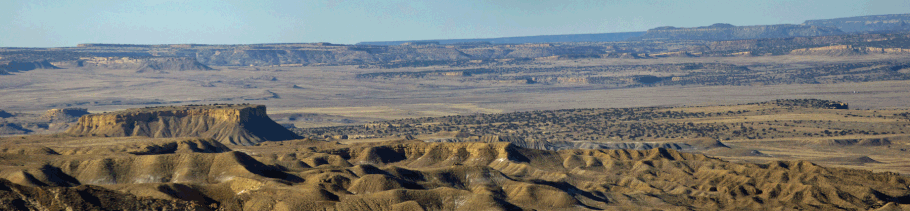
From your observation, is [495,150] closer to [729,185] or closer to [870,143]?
[729,185]

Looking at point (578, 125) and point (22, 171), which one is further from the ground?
point (22, 171)

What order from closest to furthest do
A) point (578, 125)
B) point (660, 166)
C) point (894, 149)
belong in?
point (660, 166), point (894, 149), point (578, 125)

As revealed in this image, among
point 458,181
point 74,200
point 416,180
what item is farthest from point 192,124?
point 74,200

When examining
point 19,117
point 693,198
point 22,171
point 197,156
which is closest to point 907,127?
point 693,198

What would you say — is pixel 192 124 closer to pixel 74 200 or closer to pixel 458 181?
pixel 458 181

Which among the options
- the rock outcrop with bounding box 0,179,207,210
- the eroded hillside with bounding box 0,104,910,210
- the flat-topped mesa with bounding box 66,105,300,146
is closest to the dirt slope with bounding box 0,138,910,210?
the eroded hillside with bounding box 0,104,910,210

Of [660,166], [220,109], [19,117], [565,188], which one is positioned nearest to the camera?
[565,188]

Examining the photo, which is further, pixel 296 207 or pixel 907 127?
pixel 907 127

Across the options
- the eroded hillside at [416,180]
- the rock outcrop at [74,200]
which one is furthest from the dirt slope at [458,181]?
the rock outcrop at [74,200]
